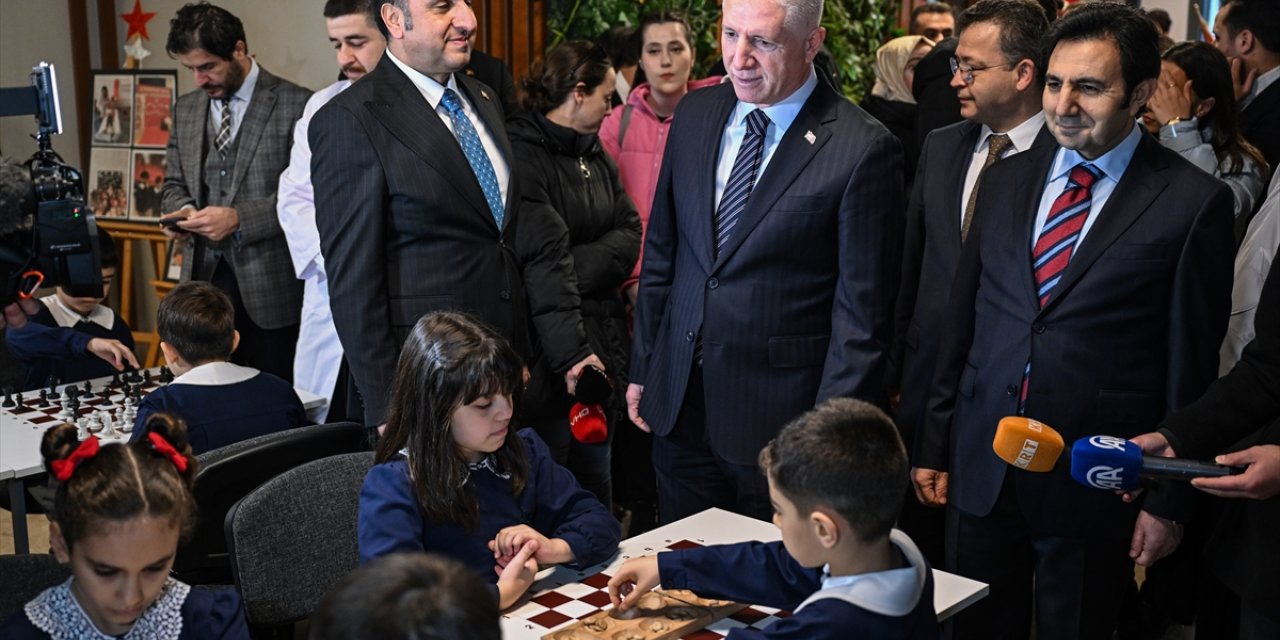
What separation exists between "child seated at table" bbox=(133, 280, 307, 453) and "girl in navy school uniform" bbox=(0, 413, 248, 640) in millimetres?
1135

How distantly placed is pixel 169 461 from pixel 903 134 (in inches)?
134

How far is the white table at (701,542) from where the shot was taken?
217 cm

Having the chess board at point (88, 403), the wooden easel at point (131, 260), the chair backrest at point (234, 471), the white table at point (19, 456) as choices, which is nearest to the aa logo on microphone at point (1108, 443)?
the chair backrest at point (234, 471)

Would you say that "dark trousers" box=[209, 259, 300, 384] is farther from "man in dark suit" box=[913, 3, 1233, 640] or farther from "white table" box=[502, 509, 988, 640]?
"man in dark suit" box=[913, 3, 1233, 640]

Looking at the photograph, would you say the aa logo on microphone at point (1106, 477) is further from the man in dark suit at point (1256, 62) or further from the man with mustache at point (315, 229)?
the man in dark suit at point (1256, 62)

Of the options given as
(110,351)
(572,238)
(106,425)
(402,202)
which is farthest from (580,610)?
(110,351)

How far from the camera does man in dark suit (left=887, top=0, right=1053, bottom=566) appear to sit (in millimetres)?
3129

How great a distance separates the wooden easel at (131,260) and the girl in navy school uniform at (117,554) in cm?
440

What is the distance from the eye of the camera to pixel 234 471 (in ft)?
9.22

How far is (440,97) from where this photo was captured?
318 centimetres

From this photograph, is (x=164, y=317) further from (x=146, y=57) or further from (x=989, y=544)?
(x=146, y=57)

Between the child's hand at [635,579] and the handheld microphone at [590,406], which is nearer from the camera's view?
the child's hand at [635,579]

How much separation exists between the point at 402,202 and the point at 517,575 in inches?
45.1

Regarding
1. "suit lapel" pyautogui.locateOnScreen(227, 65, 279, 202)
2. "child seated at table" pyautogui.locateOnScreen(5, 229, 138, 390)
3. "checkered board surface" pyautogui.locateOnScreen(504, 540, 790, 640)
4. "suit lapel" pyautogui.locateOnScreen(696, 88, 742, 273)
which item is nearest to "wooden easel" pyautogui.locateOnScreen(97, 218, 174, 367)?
"child seated at table" pyautogui.locateOnScreen(5, 229, 138, 390)
